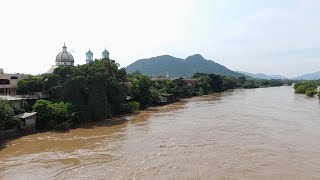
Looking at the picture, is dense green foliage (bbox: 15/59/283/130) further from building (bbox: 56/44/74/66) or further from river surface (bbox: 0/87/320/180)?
building (bbox: 56/44/74/66)

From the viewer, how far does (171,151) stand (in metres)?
17.9

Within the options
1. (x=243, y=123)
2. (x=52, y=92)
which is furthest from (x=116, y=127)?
(x=243, y=123)

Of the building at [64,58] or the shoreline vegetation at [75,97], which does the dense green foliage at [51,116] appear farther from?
the building at [64,58]

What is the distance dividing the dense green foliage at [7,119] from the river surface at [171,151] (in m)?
1.18

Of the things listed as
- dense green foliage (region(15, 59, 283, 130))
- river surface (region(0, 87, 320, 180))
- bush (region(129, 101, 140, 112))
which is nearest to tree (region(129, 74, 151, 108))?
bush (region(129, 101, 140, 112))

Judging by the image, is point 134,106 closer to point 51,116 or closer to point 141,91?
point 141,91

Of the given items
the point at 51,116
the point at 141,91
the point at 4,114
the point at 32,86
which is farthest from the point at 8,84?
the point at 141,91

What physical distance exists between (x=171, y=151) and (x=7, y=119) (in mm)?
10911

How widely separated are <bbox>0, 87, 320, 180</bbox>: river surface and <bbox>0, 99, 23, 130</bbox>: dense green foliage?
1183 millimetres

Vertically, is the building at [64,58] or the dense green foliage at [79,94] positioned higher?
the building at [64,58]

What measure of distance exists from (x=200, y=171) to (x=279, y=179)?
10.7 feet

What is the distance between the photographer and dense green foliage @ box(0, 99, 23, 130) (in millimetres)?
20266

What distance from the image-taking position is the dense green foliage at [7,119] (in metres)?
20.3

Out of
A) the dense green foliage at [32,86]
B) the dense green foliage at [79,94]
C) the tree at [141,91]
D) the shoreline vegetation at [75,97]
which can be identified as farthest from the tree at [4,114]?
the tree at [141,91]
